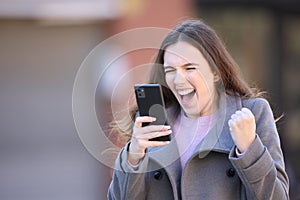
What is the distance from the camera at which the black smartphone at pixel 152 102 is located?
249cm

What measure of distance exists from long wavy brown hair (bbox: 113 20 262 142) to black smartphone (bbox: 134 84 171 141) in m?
Answer: 0.22

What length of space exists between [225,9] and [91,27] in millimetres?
1466

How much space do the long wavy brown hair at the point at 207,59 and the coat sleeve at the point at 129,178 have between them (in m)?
0.33

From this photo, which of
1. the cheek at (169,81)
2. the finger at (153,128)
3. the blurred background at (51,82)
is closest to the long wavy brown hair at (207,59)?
the cheek at (169,81)

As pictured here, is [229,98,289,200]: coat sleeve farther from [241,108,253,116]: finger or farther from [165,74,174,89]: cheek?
[165,74,174,89]: cheek

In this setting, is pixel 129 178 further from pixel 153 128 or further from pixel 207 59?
pixel 207 59

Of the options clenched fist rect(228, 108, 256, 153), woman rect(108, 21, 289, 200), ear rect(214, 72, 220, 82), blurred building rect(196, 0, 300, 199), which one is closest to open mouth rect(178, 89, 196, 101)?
woman rect(108, 21, 289, 200)

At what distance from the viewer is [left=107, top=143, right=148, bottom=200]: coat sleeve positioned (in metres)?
2.51

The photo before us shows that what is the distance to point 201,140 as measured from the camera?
2.59 m

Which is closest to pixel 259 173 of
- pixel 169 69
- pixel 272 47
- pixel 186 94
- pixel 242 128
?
pixel 242 128

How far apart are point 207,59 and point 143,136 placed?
395mm

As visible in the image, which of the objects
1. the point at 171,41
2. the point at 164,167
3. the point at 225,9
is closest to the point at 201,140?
the point at 164,167

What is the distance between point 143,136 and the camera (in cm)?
241

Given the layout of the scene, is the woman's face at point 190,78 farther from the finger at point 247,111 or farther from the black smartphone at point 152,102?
the finger at point 247,111
